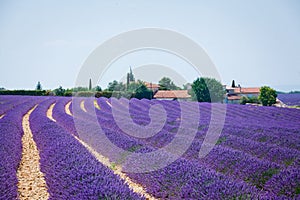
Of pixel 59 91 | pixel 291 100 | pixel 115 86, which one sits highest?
pixel 115 86

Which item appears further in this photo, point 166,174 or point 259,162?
point 259,162

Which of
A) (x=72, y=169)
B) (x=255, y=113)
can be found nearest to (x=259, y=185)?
(x=72, y=169)

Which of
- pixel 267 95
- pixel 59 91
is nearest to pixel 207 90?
pixel 267 95

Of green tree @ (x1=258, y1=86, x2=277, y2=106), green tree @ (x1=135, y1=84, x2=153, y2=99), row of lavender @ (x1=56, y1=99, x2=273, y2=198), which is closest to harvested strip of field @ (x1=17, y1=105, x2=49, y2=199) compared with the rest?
row of lavender @ (x1=56, y1=99, x2=273, y2=198)

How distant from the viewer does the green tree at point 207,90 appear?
114 ft

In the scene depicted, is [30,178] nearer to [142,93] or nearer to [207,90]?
[142,93]

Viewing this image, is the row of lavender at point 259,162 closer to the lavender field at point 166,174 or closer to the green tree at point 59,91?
the lavender field at point 166,174

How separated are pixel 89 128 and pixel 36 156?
107 inches

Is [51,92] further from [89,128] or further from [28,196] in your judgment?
[28,196]

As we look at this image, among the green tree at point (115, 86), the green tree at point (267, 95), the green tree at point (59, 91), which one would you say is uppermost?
the green tree at point (115, 86)

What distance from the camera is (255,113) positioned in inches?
696

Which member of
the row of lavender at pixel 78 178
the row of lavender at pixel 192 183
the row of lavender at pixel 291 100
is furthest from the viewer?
the row of lavender at pixel 291 100

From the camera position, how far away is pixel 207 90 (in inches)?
1398

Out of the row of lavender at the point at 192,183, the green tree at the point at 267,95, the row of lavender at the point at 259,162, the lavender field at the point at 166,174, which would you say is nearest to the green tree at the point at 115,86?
the green tree at the point at 267,95
